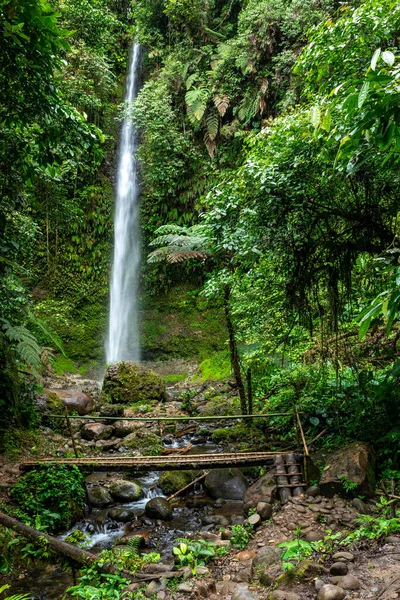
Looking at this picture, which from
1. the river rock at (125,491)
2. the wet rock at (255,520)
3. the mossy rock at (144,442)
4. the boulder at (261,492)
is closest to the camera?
the wet rock at (255,520)

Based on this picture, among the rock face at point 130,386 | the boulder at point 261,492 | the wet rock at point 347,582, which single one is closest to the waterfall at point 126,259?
the rock face at point 130,386

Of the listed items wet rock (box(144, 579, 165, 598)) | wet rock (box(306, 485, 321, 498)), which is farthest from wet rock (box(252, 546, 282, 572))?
wet rock (box(306, 485, 321, 498))

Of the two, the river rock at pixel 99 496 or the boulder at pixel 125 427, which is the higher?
the boulder at pixel 125 427

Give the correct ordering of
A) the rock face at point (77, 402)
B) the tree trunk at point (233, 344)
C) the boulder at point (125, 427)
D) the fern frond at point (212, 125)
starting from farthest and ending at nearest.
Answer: the fern frond at point (212, 125) < the rock face at point (77, 402) < the boulder at point (125, 427) < the tree trunk at point (233, 344)

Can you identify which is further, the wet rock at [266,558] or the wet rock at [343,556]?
the wet rock at [266,558]

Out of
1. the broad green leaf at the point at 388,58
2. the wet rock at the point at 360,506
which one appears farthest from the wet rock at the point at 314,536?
the broad green leaf at the point at 388,58

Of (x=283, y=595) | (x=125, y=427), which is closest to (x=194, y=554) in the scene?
(x=283, y=595)

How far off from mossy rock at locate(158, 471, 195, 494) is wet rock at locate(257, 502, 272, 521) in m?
1.71

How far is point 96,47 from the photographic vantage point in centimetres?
1446

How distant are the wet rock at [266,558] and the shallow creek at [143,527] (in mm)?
1069

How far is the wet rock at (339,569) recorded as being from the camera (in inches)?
108

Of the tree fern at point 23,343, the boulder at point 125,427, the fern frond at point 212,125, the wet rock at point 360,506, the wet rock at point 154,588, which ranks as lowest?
the boulder at point 125,427

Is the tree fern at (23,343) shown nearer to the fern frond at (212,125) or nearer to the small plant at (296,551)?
the small plant at (296,551)

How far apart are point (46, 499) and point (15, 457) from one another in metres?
1.21
